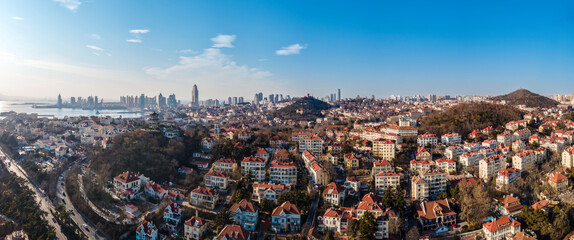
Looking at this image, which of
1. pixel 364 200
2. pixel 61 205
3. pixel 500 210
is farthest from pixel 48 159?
pixel 500 210

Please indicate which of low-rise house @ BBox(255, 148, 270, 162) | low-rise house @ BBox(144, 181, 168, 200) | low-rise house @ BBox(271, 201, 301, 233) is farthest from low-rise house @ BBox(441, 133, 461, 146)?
low-rise house @ BBox(144, 181, 168, 200)

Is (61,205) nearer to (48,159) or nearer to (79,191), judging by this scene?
(79,191)

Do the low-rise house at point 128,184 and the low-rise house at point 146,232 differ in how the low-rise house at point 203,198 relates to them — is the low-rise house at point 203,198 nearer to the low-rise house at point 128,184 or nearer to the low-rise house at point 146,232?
the low-rise house at point 146,232

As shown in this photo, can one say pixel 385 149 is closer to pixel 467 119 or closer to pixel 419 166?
pixel 419 166

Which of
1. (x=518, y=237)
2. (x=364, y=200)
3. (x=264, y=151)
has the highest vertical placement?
(x=264, y=151)

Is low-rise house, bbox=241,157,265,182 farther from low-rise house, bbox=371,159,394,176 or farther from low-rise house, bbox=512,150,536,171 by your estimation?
low-rise house, bbox=512,150,536,171
